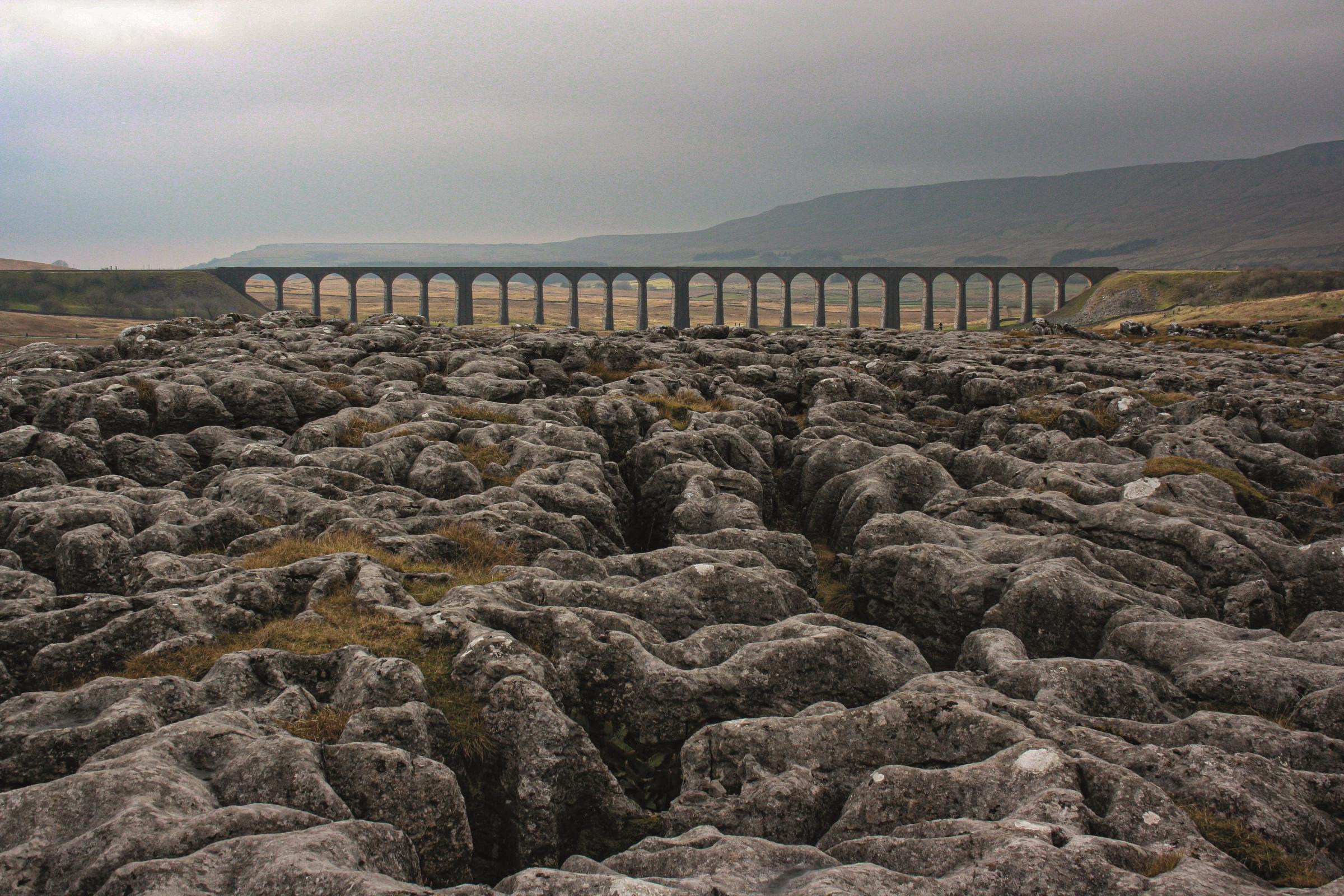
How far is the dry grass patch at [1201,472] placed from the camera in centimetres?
3148

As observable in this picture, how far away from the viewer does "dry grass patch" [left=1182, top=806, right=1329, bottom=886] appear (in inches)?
384

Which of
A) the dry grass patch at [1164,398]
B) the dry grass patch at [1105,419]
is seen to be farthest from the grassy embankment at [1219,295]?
the dry grass patch at [1105,419]

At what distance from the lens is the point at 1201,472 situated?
32219mm

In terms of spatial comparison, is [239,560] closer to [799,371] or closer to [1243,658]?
[1243,658]

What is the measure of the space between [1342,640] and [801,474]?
21.4m

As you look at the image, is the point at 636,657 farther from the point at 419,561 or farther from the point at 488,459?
the point at 488,459

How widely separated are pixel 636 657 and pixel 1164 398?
149ft

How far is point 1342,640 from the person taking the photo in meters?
17.8

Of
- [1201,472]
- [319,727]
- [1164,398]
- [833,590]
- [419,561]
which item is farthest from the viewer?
[1164,398]

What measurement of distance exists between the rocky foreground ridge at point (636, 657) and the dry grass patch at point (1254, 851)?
60mm

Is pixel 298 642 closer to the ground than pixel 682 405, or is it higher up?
closer to the ground

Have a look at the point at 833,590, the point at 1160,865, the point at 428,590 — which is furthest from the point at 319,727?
the point at 833,590

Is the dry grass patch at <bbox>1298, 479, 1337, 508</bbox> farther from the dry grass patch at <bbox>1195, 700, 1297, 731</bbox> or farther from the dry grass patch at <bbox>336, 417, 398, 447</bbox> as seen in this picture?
the dry grass patch at <bbox>336, 417, 398, 447</bbox>

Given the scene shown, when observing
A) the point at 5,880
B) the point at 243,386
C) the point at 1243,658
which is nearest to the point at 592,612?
the point at 5,880
